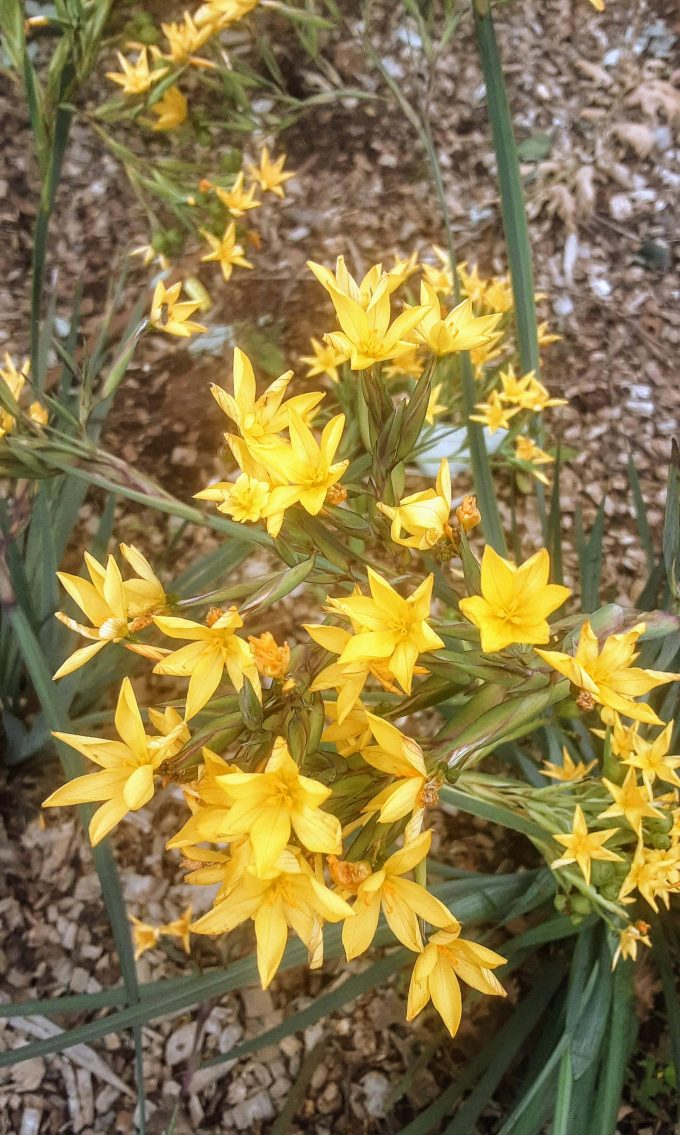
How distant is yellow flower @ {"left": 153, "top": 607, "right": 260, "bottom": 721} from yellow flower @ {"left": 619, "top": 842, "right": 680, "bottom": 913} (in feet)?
1.92

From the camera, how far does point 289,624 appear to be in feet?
6.09

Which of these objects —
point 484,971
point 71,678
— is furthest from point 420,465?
point 484,971

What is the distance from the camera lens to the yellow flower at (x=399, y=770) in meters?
0.71

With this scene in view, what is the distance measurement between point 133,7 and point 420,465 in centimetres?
154

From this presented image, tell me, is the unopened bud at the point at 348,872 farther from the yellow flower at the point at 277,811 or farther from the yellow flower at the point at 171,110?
the yellow flower at the point at 171,110

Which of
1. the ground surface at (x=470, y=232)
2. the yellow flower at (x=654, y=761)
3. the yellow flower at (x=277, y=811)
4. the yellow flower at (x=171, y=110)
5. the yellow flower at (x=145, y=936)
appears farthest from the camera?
the ground surface at (x=470, y=232)

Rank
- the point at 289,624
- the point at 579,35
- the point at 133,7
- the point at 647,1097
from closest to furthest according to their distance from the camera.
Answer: the point at 647,1097 < the point at 289,624 < the point at 133,7 < the point at 579,35

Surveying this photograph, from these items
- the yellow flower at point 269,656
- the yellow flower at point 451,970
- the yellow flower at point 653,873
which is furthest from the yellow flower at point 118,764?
the yellow flower at point 653,873

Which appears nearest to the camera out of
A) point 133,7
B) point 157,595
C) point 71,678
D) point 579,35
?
point 157,595

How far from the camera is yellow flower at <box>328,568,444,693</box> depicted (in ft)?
2.25

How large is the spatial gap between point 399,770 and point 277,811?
0.43 feet

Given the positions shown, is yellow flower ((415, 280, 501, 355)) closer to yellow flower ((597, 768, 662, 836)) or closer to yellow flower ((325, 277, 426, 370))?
yellow flower ((325, 277, 426, 370))

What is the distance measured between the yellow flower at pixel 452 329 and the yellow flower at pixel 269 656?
1.44ft

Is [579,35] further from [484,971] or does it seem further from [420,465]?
[484,971]
